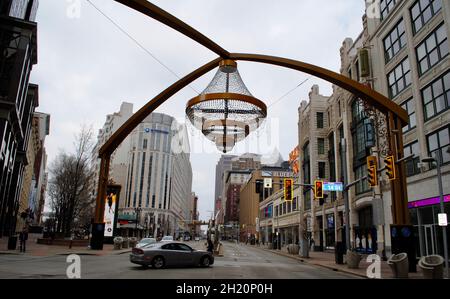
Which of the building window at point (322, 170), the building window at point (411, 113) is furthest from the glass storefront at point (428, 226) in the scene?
the building window at point (322, 170)

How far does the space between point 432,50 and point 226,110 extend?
22542mm

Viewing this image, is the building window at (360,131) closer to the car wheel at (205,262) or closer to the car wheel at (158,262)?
the car wheel at (205,262)

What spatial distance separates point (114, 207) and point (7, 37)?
22.2 meters

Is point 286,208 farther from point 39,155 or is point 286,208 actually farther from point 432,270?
point 39,155

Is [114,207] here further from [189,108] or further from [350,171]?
[189,108]

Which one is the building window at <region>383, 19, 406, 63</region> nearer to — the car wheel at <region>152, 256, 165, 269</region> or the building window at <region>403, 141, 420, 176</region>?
the building window at <region>403, 141, 420, 176</region>

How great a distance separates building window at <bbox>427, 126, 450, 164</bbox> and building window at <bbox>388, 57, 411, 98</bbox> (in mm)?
5895

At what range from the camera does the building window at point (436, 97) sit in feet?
82.8

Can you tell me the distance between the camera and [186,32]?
43.2ft

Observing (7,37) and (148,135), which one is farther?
(148,135)

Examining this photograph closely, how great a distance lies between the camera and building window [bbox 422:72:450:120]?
25.2 m

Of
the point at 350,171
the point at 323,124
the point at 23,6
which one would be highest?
the point at 23,6
